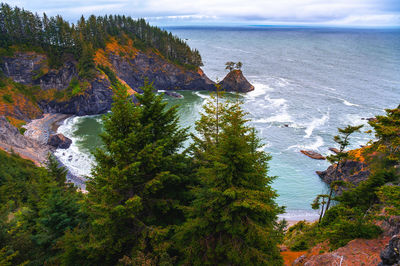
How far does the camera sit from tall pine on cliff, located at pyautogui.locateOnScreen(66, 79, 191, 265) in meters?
13.0

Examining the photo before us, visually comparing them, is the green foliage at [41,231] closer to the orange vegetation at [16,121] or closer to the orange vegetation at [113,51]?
the orange vegetation at [16,121]

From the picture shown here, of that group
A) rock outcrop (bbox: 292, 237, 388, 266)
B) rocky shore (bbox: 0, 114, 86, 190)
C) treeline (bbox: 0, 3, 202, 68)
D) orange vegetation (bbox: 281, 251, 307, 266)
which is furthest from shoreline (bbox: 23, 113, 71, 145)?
rock outcrop (bbox: 292, 237, 388, 266)

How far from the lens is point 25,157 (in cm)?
4897

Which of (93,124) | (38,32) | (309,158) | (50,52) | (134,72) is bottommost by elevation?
(93,124)

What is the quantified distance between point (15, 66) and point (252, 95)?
89.6 meters

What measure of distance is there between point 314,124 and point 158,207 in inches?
2646

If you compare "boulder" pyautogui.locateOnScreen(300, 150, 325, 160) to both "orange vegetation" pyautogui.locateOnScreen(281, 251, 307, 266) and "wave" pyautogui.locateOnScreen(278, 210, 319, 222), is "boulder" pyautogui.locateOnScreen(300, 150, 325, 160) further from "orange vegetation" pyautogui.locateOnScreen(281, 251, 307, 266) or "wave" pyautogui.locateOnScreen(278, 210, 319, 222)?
"orange vegetation" pyautogui.locateOnScreen(281, 251, 307, 266)

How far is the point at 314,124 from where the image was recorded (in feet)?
230

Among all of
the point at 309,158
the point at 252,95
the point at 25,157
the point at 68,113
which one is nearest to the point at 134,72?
the point at 68,113

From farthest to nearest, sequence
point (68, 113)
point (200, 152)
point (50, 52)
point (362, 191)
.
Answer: point (50, 52) → point (68, 113) → point (362, 191) → point (200, 152)

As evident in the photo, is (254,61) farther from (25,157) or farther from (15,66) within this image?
(25,157)

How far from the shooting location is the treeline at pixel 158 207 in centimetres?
1112

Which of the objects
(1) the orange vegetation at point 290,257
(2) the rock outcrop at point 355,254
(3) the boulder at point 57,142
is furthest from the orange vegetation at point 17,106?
(2) the rock outcrop at point 355,254

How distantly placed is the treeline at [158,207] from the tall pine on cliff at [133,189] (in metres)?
0.06
